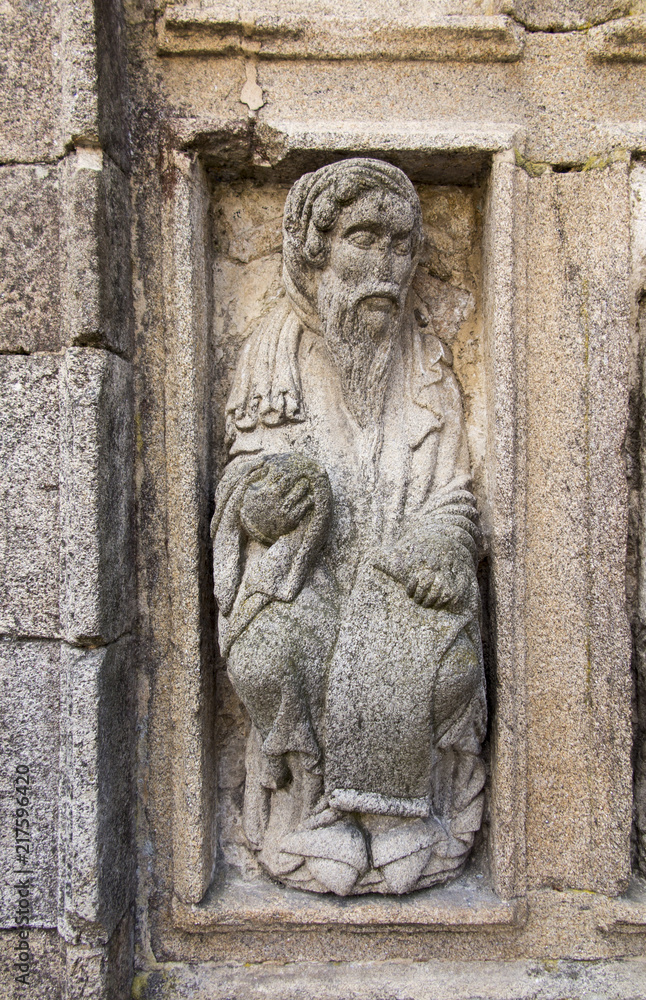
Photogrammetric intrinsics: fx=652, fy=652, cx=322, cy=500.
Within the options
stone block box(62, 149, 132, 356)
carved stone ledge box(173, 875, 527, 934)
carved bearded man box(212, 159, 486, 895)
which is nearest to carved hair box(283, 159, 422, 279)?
carved bearded man box(212, 159, 486, 895)

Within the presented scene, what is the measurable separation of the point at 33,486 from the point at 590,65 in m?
2.20

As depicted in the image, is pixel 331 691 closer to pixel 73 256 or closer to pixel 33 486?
pixel 33 486

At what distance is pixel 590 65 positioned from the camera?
209cm

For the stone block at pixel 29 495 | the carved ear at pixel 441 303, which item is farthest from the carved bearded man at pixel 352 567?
→ the stone block at pixel 29 495

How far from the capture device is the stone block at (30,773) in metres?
1.96

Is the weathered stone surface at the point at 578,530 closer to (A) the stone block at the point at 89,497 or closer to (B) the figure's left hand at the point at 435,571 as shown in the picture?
(B) the figure's left hand at the point at 435,571

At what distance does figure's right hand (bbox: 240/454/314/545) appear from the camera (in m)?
A: 1.88

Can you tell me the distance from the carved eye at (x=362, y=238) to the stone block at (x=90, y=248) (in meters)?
0.73

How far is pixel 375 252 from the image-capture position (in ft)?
6.52

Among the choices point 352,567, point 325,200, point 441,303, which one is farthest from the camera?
point 441,303

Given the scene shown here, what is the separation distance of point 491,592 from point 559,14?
6.12ft

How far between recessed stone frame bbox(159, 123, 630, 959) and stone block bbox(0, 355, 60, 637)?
13.8 inches

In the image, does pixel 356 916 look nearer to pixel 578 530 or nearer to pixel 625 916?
pixel 625 916

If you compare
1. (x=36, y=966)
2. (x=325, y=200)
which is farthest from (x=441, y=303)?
(x=36, y=966)
